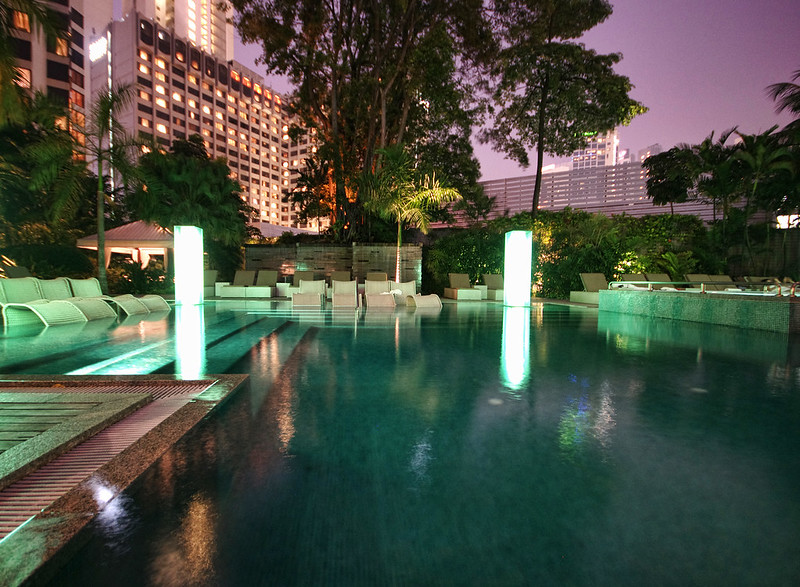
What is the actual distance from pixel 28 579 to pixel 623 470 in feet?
8.83

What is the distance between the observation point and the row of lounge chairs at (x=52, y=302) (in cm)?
828

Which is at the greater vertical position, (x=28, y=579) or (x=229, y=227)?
(x=229, y=227)

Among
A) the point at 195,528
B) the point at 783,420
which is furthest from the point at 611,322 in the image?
the point at 195,528

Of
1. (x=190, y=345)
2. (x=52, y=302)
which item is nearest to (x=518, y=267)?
(x=190, y=345)

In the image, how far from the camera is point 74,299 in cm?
937

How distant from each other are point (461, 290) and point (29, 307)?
1255cm

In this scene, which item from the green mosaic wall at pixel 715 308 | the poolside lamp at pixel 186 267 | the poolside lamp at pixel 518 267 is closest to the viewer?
the green mosaic wall at pixel 715 308

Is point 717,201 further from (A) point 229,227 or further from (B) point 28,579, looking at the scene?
(B) point 28,579

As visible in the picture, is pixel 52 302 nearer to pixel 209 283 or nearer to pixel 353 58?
pixel 209 283

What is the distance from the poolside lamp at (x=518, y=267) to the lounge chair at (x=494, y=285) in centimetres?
289

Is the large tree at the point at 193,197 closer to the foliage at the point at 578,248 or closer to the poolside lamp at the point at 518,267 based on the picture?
the foliage at the point at 578,248

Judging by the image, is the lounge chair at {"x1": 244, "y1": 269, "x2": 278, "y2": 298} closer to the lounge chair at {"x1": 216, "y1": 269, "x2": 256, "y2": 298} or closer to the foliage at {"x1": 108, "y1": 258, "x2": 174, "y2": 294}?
the lounge chair at {"x1": 216, "y1": 269, "x2": 256, "y2": 298}

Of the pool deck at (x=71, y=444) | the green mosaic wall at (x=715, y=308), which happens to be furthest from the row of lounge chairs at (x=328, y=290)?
the pool deck at (x=71, y=444)

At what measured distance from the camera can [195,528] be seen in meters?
1.83
